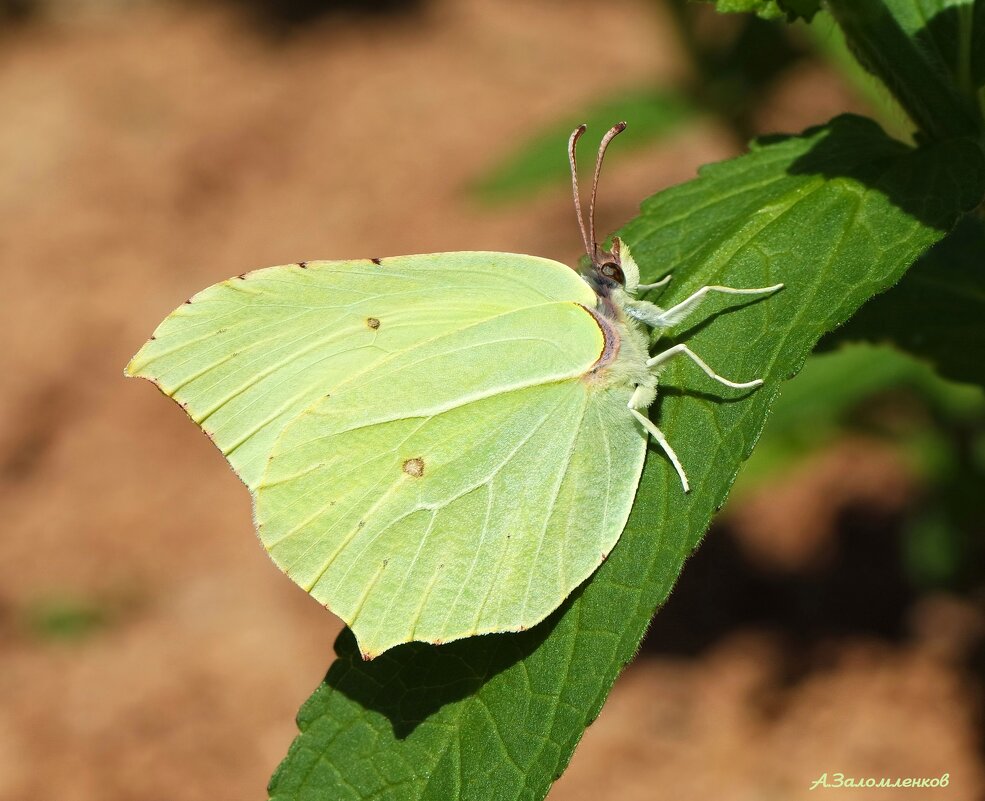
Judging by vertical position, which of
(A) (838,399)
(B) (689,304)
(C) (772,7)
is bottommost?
(A) (838,399)


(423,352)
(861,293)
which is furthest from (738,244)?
(423,352)

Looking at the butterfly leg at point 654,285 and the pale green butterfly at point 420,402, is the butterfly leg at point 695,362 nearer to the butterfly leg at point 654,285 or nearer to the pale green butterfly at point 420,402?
the pale green butterfly at point 420,402

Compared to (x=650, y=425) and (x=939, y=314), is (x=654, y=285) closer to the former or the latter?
(x=650, y=425)

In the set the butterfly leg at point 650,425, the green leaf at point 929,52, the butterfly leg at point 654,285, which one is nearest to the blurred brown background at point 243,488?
the butterfly leg at point 654,285

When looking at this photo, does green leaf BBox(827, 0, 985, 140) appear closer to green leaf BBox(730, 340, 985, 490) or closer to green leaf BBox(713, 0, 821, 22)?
green leaf BBox(713, 0, 821, 22)

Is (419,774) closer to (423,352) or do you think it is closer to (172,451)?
(423,352)

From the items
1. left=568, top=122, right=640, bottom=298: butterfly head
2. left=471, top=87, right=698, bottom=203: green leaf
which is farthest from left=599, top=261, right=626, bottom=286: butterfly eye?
left=471, top=87, right=698, bottom=203: green leaf

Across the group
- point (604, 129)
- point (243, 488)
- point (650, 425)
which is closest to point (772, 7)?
point (650, 425)
